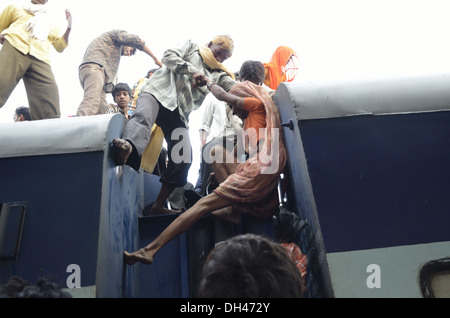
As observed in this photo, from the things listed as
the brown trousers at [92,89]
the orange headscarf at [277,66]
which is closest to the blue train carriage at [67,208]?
the brown trousers at [92,89]

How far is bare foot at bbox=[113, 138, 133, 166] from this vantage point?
2.25 meters

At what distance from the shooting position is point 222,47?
10.7 ft

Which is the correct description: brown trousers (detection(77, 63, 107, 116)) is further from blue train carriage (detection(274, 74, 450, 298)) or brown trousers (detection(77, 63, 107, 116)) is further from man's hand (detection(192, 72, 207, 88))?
blue train carriage (detection(274, 74, 450, 298))

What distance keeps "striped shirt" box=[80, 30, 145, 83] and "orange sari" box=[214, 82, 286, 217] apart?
6.88 feet

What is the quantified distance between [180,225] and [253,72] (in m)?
1.22

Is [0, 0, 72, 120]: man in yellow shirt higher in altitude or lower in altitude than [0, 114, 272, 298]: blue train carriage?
higher

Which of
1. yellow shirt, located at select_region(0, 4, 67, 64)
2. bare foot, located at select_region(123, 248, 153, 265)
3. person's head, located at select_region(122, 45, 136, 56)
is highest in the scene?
person's head, located at select_region(122, 45, 136, 56)

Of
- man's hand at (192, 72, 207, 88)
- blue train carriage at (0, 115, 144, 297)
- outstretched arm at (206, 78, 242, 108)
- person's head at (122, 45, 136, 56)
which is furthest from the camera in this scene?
person's head at (122, 45, 136, 56)

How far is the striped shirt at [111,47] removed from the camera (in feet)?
13.0

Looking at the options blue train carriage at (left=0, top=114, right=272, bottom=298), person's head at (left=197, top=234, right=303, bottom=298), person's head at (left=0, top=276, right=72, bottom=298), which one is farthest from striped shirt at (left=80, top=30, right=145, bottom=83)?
person's head at (left=197, top=234, right=303, bottom=298)

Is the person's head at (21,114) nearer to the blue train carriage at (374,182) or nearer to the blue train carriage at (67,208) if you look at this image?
the blue train carriage at (67,208)

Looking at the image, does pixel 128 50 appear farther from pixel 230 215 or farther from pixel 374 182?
pixel 374 182

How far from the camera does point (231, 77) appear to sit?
331 cm
